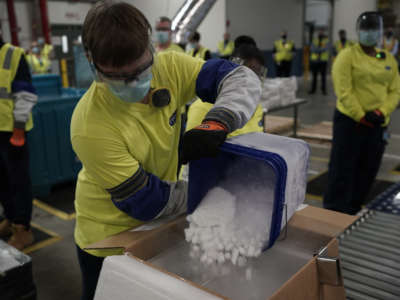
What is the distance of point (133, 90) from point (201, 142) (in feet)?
0.85

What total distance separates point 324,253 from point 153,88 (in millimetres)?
608

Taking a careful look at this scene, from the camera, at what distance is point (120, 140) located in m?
0.99

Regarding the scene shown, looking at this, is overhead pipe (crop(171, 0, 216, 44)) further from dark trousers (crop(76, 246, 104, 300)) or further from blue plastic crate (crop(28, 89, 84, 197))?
dark trousers (crop(76, 246, 104, 300))

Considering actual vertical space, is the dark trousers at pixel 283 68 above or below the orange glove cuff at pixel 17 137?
below

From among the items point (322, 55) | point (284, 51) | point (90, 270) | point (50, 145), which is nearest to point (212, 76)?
point (90, 270)

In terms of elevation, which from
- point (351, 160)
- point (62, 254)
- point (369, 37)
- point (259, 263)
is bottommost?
point (62, 254)

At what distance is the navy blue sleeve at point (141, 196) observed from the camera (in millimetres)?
975

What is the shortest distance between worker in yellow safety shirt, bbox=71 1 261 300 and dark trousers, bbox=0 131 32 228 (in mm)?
1610

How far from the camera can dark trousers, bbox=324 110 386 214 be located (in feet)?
8.67

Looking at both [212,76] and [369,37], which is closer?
[212,76]

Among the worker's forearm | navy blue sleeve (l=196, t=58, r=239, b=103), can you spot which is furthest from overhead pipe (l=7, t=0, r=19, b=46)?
the worker's forearm

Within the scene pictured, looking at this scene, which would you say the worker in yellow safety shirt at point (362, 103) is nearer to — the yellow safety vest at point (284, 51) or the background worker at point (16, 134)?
the background worker at point (16, 134)

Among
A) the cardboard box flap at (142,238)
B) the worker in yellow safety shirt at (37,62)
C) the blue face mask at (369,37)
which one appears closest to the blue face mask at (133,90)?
the cardboard box flap at (142,238)

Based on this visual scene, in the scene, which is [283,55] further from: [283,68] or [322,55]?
[322,55]
